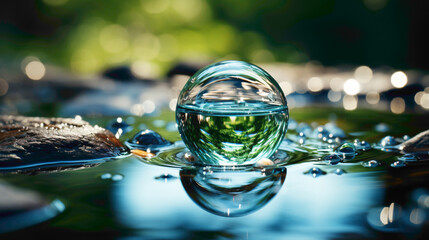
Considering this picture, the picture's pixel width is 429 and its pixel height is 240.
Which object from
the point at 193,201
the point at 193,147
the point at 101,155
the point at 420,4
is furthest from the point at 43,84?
the point at 420,4

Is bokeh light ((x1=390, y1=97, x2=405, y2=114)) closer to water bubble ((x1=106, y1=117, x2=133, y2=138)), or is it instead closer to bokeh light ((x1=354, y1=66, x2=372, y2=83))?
bokeh light ((x1=354, y1=66, x2=372, y2=83))

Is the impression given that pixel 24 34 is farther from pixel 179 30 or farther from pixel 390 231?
pixel 390 231

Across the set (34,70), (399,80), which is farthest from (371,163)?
(34,70)

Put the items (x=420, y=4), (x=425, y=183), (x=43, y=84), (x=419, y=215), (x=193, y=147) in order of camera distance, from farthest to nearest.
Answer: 1. (x=420, y=4)
2. (x=43, y=84)
3. (x=193, y=147)
4. (x=425, y=183)
5. (x=419, y=215)

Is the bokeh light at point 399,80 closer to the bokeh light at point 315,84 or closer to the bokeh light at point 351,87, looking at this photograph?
the bokeh light at point 351,87

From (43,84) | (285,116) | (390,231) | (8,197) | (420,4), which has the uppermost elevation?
(420,4)

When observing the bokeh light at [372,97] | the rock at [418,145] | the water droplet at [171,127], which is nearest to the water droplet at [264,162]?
the rock at [418,145]
